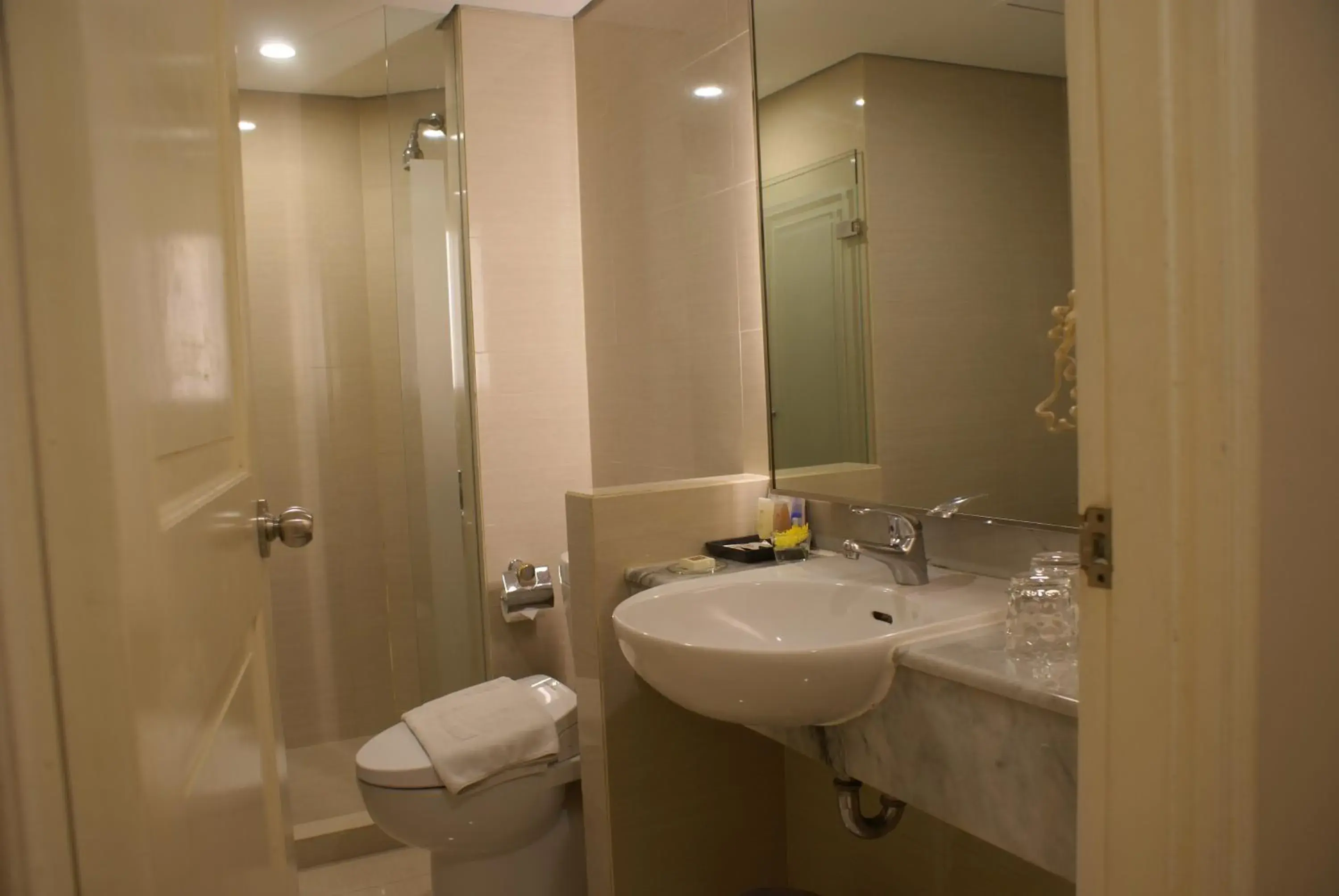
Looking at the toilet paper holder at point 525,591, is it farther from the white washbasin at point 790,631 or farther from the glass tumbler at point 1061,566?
the glass tumbler at point 1061,566

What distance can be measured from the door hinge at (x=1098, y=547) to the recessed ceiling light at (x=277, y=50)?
2.80 meters

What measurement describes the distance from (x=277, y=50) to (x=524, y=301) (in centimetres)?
111

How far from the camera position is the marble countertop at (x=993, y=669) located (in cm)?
108

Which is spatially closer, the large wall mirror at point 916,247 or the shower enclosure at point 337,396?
the large wall mirror at point 916,247

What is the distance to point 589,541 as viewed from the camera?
1815 mm

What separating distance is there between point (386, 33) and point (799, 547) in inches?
70.9

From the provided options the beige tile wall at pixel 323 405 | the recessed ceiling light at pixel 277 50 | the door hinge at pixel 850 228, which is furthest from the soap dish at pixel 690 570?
the recessed ceiling light at pixel 277 50

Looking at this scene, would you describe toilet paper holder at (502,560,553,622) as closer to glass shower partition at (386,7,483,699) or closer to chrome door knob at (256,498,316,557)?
glass shower partition at (386,7,483,699)

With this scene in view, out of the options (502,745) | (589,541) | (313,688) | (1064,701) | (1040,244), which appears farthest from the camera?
(313,688)

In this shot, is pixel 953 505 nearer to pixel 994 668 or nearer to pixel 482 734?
pixel 994 668

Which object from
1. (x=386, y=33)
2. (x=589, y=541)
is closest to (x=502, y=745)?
(x=589, y=541)

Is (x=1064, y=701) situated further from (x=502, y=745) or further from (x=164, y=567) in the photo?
(x=502, y=745)

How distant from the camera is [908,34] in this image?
159cm

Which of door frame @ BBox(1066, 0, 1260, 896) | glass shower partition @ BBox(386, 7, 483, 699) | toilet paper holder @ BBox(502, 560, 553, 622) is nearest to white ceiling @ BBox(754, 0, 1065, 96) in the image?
door frame @ BBox(1066, 0, 1260, 896)
